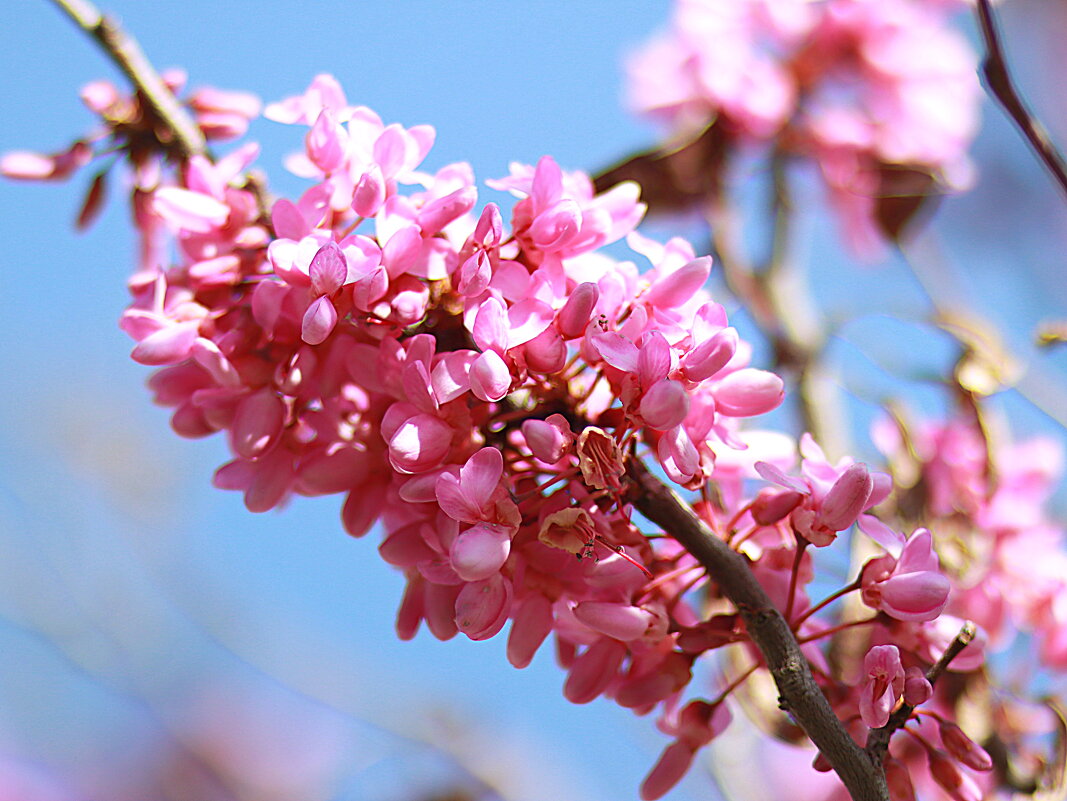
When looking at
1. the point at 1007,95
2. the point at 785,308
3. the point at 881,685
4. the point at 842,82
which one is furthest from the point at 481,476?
the point at 842,82

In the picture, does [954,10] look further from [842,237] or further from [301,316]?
[301,316]

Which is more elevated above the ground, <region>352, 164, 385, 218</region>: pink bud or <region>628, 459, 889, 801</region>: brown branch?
<region>352, 164, 385, 218</region>: pink bud

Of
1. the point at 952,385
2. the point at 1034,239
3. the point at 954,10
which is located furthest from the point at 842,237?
the point at 1034,239

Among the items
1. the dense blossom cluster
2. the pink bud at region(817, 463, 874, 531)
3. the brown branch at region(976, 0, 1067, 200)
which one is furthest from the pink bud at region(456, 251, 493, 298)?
the dense blossom cluster

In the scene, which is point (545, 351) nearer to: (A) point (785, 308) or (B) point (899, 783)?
(B) point (899, 783)

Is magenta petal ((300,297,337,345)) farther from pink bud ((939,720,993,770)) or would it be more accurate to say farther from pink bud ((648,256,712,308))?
pink bud ((939,720,993,770))
